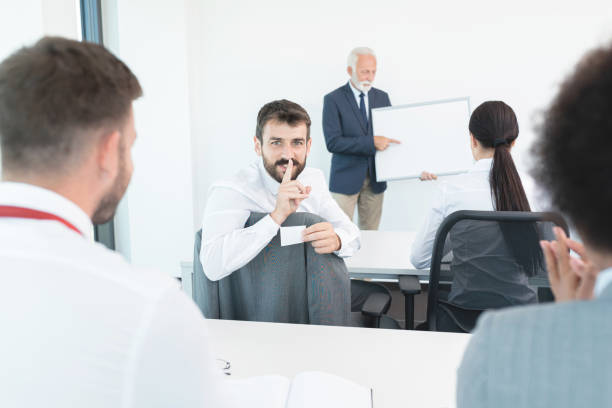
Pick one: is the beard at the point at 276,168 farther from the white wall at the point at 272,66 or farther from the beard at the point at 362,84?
the white wall at the point at 272,66

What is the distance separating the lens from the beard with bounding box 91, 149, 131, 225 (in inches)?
29.9

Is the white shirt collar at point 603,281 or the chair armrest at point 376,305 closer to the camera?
the white shirt collar at point 603,281

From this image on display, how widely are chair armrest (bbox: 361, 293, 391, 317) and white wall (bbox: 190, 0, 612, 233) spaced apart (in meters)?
2.55

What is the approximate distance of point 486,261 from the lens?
4.92ft

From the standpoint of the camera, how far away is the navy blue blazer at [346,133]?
3707 mm

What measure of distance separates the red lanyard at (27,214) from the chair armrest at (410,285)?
4.61 ft

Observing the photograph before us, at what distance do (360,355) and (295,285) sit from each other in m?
0.31

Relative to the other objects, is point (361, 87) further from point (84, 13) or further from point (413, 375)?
point (413, 375)

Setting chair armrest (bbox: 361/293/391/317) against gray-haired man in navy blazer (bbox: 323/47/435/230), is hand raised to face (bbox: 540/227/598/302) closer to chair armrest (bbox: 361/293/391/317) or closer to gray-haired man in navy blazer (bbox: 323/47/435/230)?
chair armrest (bbox: 361/293/391/317)

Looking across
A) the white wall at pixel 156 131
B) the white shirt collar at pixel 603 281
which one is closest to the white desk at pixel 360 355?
the white shirt collar at pixel 603 281

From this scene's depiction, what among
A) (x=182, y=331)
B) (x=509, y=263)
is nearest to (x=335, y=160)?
(x=509, y=263)

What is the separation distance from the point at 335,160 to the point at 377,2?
4.75 feet

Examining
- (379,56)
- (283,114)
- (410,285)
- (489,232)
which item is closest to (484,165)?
(489,232)

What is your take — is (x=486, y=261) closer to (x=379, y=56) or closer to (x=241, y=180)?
(x=241, y=180)
